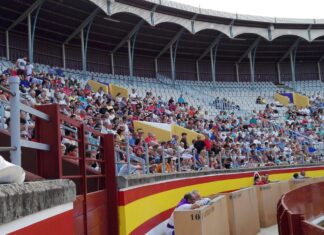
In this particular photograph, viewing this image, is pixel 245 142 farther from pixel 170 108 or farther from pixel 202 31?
pixel 202 31

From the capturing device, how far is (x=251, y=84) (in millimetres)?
38094

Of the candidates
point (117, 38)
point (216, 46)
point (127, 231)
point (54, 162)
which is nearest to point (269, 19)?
point (216, 46)

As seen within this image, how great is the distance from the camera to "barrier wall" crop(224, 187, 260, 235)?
10938 mm

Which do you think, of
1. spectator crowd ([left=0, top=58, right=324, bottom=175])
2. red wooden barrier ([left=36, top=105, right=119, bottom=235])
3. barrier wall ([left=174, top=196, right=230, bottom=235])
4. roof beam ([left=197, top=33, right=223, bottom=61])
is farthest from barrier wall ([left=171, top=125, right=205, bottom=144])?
red wooden barrier ([left=36, top=105, right=119, bottom=235])

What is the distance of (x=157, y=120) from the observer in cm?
2205

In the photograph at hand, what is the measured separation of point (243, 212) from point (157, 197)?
99.9 inches

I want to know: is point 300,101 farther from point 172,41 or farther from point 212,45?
point 172,41

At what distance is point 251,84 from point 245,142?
1623 cm

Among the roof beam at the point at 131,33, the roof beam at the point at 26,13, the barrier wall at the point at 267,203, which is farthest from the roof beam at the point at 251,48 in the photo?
the barrier wall at the point at 267,203

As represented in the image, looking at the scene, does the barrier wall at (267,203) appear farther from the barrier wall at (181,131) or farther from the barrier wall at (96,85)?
the barrier wall at (96,85)

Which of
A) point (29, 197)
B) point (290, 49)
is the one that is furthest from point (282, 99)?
point (29, 197)

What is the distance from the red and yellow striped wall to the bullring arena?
0.11 feet

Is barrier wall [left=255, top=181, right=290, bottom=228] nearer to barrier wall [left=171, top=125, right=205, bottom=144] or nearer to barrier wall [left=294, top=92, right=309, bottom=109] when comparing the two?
barrier wall [left=171, top=125, right=205, bottom=144]

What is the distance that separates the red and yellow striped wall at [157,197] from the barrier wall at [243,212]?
134 centimetres
